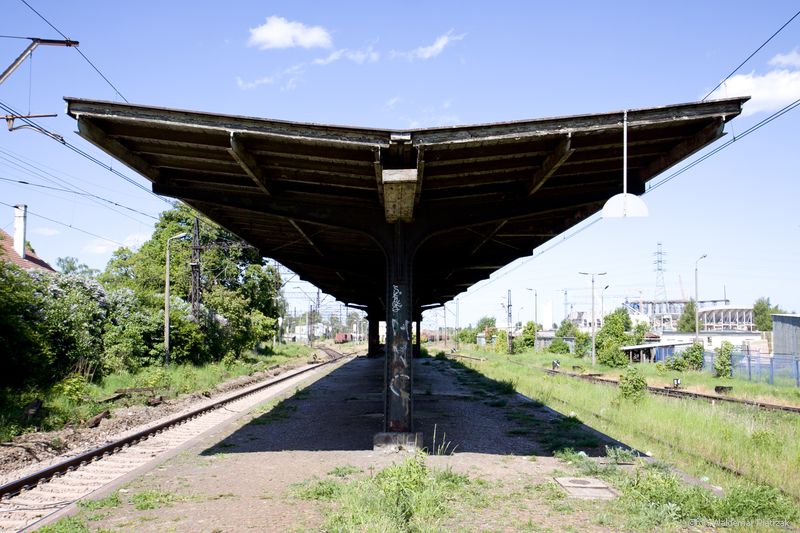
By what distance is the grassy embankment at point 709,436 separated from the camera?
10.5 metres

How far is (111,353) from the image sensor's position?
77.8 ft

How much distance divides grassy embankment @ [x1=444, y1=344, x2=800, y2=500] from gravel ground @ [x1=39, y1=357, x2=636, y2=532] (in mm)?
1699

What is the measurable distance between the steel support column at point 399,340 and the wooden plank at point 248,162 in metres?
2.72

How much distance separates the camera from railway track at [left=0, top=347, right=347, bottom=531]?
317 inches

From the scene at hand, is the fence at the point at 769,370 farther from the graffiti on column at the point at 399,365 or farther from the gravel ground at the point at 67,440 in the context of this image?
the gravel ground at the point at 67,440

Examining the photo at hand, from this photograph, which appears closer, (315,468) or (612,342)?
(315,468)

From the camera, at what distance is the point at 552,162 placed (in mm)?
10758

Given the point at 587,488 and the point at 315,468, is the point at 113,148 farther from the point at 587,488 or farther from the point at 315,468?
the point at 587,488

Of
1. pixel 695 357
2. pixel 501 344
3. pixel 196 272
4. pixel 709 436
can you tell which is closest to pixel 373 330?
pixel 196 272

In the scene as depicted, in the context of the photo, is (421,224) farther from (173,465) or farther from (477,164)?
(173,465)

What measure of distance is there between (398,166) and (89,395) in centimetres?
1279

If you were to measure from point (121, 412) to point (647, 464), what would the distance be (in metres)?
13.9

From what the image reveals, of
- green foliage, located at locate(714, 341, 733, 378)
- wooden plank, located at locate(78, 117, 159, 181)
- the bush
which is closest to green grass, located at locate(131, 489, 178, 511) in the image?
wooden plank, located at locate(78, 117, 159, 181)

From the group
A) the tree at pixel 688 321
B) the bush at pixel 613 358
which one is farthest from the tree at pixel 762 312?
the bush at pixel 613 358
